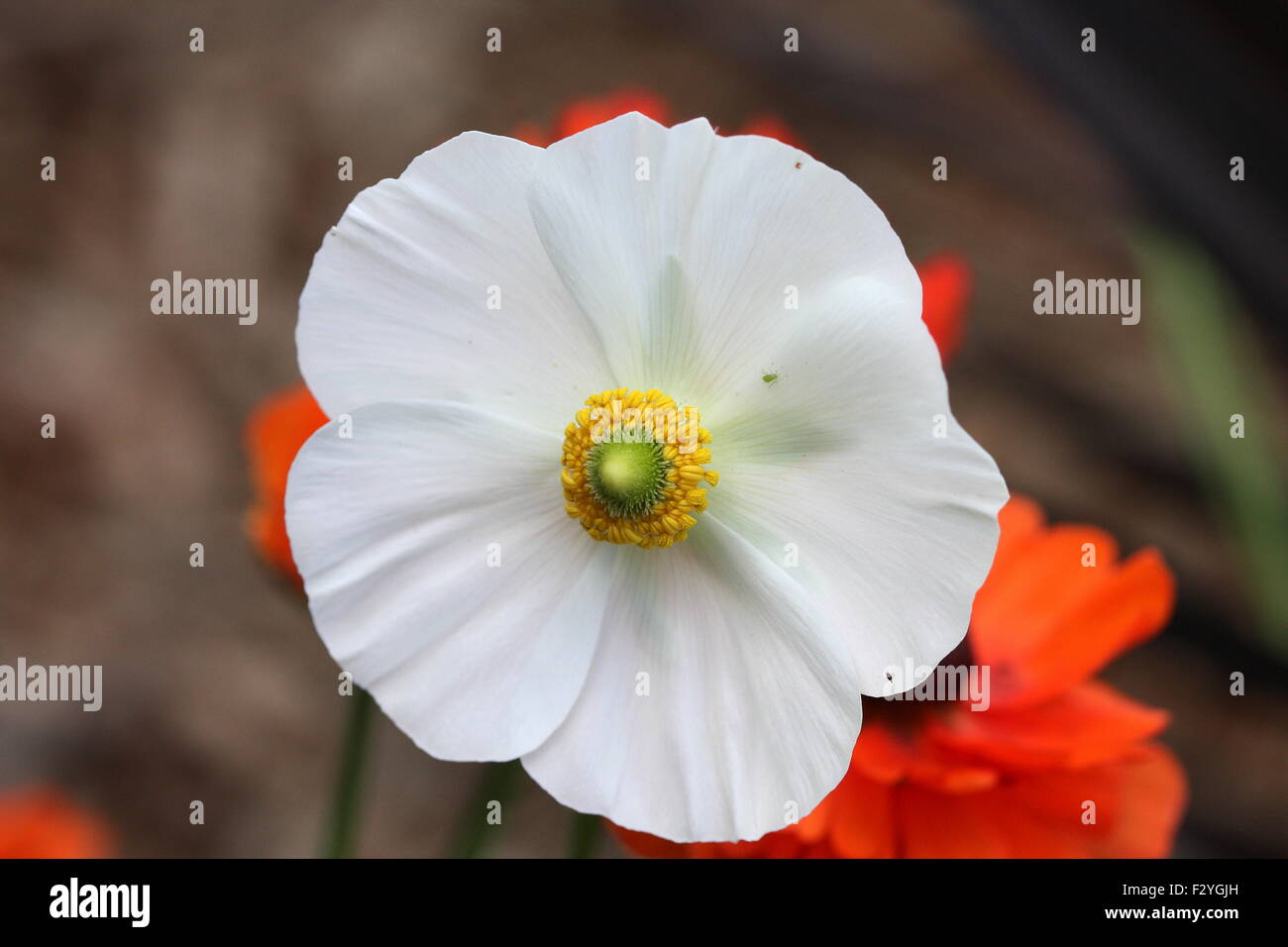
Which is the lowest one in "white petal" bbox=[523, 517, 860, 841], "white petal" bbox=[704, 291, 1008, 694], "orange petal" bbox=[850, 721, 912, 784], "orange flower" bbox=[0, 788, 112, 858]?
"orange flower" bbox=[0, 788, 112, 858]

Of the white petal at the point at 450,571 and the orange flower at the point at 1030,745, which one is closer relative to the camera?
the white petal at the point at 450,571

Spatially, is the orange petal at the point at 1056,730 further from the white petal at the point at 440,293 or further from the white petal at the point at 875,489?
the white petal at the point at 440,293

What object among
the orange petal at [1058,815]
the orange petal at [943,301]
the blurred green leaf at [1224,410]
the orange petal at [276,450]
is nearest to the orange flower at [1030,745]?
the orange petal at [1058,815]

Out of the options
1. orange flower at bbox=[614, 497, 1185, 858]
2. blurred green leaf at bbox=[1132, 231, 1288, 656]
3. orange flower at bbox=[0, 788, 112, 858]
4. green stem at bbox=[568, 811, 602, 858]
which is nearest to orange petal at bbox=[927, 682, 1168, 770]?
orange flower at bbox=[614, 497, 1185, 858]

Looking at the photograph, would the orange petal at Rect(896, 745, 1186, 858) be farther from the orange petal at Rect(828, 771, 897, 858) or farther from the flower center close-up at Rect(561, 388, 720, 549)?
the flower center close-up at Rect(561, 388, 720, 549)

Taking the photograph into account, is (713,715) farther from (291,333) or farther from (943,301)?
(291,333)

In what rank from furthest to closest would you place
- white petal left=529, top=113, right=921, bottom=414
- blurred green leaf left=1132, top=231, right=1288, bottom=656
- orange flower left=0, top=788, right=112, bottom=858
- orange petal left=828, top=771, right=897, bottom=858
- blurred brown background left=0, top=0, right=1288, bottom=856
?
blurred brown background left=0, top=0, right=1288, bottom=856
blurred green leaf left=1132, top=231, right=1288, bottom=656
orange flower left=0, top=788, right=112, bottom=858
orange petal left=828, top=771, right=897, bottom=858
white petal left=529, top=113, right=921, bottom=414

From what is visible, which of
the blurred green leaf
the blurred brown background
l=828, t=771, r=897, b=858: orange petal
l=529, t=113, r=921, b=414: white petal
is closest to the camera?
l=529, t=113, r=921, b=414: white petal

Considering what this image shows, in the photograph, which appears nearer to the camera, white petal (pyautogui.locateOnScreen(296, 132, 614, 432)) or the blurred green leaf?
white petal (pyautogui.locateOnScreen(296, 132, 614, 432))
